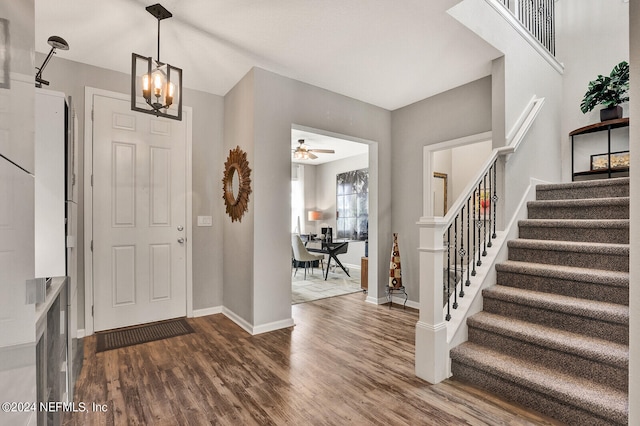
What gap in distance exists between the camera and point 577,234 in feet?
8.68

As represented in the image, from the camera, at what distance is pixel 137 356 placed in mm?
2666

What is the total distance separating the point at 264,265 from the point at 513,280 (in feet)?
7.34

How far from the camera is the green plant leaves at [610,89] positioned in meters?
3.49

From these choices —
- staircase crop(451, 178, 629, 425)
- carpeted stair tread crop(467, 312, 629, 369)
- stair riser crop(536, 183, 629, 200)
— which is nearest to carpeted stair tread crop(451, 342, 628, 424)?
staircase crop(451, 178, 629, 425)

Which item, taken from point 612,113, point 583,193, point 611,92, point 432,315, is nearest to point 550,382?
point 432,315

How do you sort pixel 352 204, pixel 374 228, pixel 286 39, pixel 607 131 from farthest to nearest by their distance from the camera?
pixel 352 204 → pixel 374 228 → pixel 607 131 → pixel 286 39

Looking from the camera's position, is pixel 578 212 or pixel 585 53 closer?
pixel 578 212

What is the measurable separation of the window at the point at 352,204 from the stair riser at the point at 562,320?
4835 mm

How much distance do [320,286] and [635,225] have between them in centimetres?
461

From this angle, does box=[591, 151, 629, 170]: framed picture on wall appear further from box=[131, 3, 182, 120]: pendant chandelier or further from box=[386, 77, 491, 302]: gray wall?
box=[131, 3, 182, 120]: pendant chandelier

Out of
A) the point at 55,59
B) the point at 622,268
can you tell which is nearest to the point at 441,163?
the point at 622,268

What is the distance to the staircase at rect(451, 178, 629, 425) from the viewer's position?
179 centimetres

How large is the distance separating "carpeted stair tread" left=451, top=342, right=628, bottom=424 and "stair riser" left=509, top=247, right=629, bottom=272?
896mm

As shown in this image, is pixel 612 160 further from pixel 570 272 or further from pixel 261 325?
pixel 261 325
